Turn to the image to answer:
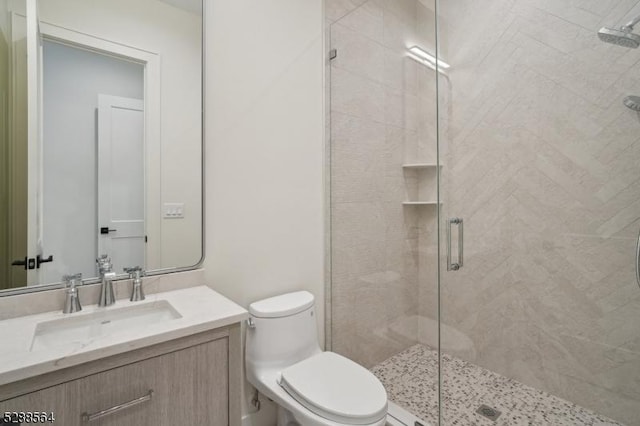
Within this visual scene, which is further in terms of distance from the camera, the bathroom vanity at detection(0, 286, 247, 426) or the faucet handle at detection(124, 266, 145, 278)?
the faucet handle at detection(124, 266, 145, 278)

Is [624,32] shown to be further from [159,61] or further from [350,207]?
[159,61]

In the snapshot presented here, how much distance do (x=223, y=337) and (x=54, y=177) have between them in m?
0.81

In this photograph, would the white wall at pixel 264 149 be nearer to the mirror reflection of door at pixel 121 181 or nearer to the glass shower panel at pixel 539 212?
the mirror reflection of door at pixel 121 181

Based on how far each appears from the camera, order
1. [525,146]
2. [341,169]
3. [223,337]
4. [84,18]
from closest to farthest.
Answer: [223,337]
[84,18]
[525,146]
[341,169]

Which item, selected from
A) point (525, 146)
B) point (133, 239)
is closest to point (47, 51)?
point (133, 239)

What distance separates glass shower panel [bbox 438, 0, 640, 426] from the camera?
4.63 feet

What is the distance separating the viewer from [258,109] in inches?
60.7

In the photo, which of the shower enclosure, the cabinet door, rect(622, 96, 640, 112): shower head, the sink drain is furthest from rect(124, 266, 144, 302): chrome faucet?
rect(622, 96, 640, 112): shower head

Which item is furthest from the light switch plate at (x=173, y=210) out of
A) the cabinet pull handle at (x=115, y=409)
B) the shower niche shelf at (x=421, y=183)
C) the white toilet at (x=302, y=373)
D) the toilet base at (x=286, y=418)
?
the shower niche shelf at (x=421, y=183)

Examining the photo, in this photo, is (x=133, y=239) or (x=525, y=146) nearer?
(x=133, y=239)

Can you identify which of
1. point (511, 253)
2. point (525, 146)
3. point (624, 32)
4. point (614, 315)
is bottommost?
point (614, 315)

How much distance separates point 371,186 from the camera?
5.95 ft

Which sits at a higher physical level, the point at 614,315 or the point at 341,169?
the point at 341,169

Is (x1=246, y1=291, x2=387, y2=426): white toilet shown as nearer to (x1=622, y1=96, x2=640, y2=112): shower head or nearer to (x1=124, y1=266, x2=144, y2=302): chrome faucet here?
(x1=124, y1=266, x2=144, y2=302): chrome faucet
